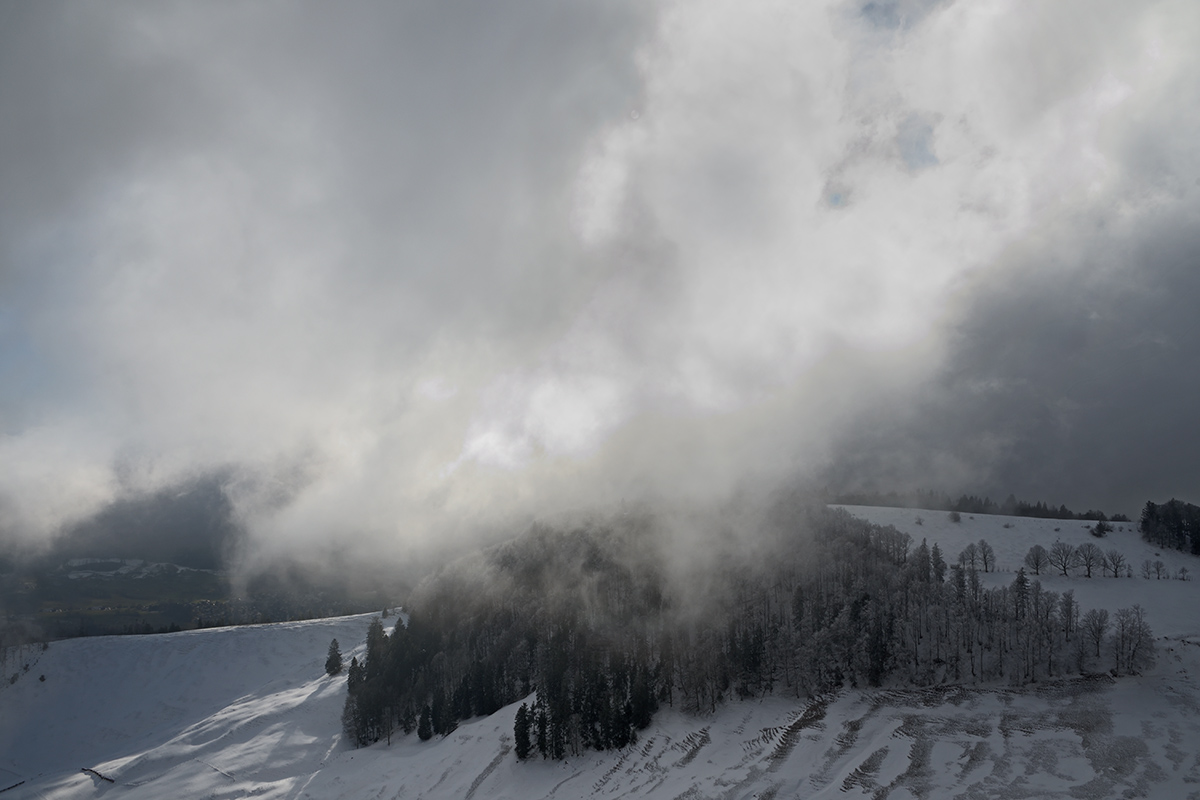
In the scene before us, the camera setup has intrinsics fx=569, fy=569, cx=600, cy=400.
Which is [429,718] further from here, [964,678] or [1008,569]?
[1008,569]

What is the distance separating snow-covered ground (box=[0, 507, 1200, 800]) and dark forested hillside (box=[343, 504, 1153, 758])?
6.35 metres

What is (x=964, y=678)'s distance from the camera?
105812 millimetres

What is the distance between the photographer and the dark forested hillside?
108500mm

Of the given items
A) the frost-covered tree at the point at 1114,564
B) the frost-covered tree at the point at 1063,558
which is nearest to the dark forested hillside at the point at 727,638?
the frost-covered tree at the point at 1063,558

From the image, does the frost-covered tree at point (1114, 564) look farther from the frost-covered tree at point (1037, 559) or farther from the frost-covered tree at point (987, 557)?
the frost-covered tree at point (987, 557)

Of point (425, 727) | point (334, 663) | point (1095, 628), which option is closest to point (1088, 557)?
point (1095, 628)

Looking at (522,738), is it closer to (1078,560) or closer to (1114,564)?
(1078,560)

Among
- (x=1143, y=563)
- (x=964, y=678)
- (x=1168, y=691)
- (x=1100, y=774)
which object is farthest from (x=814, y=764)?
(x=1143, y=563)

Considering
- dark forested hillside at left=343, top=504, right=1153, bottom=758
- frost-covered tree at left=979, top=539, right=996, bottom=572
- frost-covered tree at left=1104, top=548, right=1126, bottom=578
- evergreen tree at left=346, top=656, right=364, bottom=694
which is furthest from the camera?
frost-covered tree at left=979, top=539, right=996, bottom=572

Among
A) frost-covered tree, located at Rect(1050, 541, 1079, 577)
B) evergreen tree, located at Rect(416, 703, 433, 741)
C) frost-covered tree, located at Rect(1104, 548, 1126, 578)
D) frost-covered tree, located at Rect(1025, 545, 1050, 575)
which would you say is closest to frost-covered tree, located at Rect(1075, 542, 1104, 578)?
frost-covered tree, located at Rect(1050, 541, 1079, 577)

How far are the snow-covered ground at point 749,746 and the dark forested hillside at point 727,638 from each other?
6350 millimetres

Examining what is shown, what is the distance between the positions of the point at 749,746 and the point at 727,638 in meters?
37.5

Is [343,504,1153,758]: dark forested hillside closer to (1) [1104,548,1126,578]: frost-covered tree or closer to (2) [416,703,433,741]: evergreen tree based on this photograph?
(2) [416,703,433,741]: evergreen tree

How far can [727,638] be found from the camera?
420 ft
